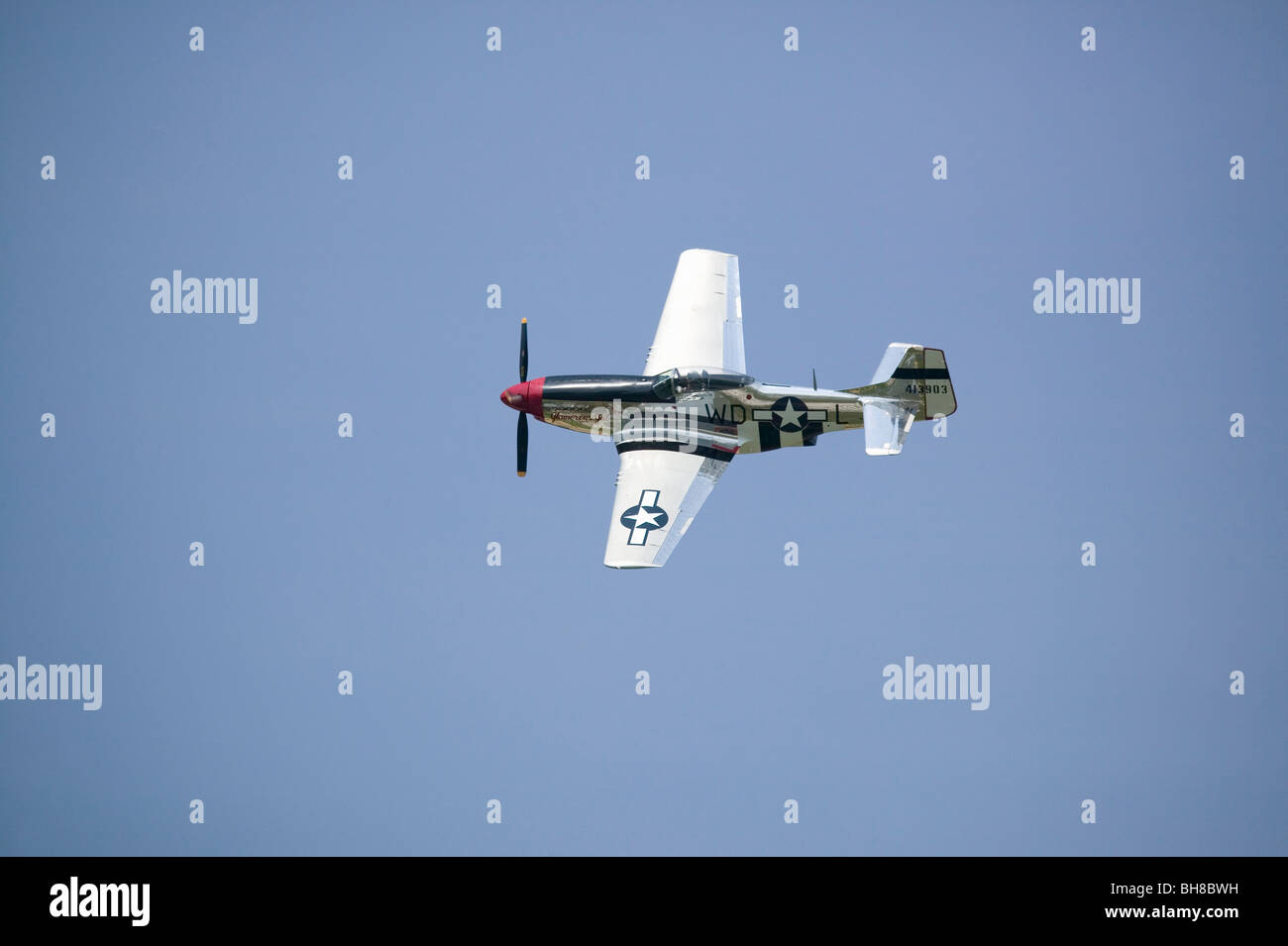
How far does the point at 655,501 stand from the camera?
35.5 m

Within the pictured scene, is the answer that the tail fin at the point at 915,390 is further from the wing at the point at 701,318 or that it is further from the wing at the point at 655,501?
the wing at the point at 655,501

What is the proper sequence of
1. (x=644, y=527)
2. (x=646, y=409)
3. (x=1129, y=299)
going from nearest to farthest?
(x=644, y=527) → (x=646, y=409) → (x=1129, y=299)

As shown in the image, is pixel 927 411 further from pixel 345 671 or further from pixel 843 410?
pixel 345 671

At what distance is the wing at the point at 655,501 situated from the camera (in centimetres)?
3434

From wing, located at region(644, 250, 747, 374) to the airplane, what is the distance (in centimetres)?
3

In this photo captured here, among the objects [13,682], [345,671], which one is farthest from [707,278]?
[13,682]

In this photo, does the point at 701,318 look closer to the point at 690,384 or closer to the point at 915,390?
the point at 690,384

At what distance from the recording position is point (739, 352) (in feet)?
127

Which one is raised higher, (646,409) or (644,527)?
(646,409)

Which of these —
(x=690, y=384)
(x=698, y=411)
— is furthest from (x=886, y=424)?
(x=690, y=384)

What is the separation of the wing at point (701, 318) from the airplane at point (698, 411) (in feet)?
0.11

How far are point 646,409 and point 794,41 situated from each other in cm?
1081

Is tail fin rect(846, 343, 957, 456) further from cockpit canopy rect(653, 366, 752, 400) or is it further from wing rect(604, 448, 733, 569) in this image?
wing rect(604, 448, 733, 569)

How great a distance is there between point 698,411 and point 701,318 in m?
3.19
